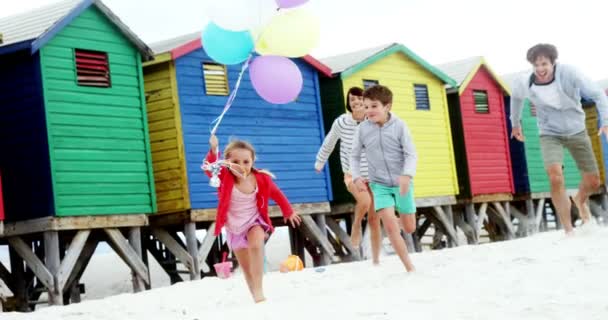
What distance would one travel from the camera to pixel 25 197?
12.9 metres

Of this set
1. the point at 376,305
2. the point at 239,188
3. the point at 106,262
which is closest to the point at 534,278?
the point at 376,305

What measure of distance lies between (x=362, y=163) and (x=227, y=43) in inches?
76.3

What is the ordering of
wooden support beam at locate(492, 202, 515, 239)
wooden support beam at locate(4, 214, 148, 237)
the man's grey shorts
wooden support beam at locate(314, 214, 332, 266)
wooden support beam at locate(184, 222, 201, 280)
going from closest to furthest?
the man's grey shorts < wooden support beam at locate(4, 214, 148, 237) < wooden support beam at locate(184, 222, 201, 280) < wooden support beam at locate(314, 214, 332, 266) < wooden support beam at locate(492, 202, 515, 239)

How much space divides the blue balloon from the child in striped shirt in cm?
142

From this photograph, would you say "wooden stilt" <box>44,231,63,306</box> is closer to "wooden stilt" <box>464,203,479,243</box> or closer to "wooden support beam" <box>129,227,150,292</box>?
"wooden support beam" <box>129,227,150,292</box>

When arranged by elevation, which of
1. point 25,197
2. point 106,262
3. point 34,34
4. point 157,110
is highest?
point 34,34

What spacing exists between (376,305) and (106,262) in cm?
2349

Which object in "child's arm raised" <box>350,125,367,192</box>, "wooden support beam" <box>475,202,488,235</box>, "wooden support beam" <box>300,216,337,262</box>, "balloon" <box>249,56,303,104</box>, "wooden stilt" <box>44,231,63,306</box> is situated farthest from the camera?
"wooden support beam" <box>475,202,488,235</box>

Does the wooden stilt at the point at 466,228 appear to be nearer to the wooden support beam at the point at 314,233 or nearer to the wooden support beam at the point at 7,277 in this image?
the wooden support beam at the point at 314,233

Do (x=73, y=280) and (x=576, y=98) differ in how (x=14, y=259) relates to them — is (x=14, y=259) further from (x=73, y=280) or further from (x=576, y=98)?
(x=576, y=98)

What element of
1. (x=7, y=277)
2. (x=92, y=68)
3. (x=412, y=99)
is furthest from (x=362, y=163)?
(x=412, y=99)

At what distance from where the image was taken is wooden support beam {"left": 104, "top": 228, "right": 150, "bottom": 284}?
13.5 m

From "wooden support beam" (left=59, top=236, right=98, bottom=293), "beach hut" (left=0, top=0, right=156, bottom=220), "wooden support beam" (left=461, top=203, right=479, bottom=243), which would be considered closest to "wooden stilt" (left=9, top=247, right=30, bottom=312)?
"wooden support beam" (left=59, top=236, right=98, bottom=293)

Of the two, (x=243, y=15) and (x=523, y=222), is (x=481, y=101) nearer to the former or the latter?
(x=523, y=222)
